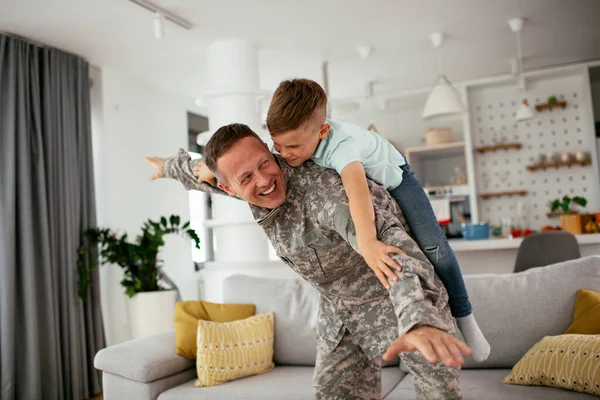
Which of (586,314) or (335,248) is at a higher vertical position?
(335,248)

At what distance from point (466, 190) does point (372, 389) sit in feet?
19.5

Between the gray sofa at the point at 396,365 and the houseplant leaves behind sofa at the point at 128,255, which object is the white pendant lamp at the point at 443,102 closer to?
the gray sofa at the point at 396,365

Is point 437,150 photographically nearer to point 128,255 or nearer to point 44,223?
point 128,255

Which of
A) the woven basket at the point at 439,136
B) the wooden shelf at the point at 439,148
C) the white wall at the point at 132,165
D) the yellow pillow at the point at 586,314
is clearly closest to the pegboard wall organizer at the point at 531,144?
the wooden shelf at the point at 439,148

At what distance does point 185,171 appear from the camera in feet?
6.43

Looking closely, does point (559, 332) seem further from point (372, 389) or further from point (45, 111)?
point (45, 111)

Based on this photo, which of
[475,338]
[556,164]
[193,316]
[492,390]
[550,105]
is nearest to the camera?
[475,338]

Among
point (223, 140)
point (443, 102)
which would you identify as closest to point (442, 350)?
point (223, 140)

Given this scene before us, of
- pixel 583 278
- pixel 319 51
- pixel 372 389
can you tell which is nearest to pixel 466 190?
pixel 319 51

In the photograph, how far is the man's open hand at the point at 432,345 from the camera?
1014 millimetres

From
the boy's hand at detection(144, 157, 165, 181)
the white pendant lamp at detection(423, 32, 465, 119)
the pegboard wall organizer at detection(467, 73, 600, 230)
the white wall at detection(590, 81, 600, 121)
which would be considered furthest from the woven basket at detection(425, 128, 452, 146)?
the boy's hand at detection(144, 157, 165, 181)

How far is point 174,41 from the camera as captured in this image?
5.01 m

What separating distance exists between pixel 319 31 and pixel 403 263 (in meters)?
4.11

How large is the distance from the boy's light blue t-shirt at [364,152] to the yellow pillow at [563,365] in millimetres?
1062
